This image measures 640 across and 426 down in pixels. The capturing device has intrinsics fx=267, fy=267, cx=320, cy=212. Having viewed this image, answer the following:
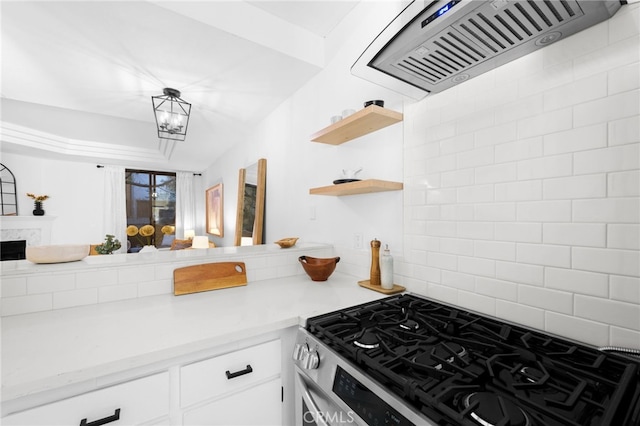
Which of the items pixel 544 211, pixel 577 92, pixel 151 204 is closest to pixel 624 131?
pixel 577 92

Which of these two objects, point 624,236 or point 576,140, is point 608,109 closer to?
point 576,140

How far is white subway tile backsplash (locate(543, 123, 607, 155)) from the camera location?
82 cm

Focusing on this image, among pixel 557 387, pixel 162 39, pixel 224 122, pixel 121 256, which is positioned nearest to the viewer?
pixel 557 387

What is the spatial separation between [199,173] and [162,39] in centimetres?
584

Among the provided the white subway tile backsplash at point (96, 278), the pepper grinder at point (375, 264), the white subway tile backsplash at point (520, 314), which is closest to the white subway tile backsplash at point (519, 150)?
the white subway tile backsplash at point (520, 314)

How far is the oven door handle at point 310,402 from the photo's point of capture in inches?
32.4

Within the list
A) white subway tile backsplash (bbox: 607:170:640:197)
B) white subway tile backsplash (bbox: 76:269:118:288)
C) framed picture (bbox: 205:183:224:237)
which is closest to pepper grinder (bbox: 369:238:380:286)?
white subway tile backsplash (bbox: 607:170:640:197)

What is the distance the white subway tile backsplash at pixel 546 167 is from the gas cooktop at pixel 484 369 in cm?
55

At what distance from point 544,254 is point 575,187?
9.6 inches

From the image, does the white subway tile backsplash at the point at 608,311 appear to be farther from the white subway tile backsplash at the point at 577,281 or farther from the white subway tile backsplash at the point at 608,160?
the white subway tile backsplash at the point at 608,160

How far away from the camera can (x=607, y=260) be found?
0.81m

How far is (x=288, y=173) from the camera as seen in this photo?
8.90ft

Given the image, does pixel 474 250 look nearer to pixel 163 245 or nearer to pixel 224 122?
pixel 224 122

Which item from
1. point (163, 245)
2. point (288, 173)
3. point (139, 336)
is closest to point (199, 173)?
point (163, 245)
